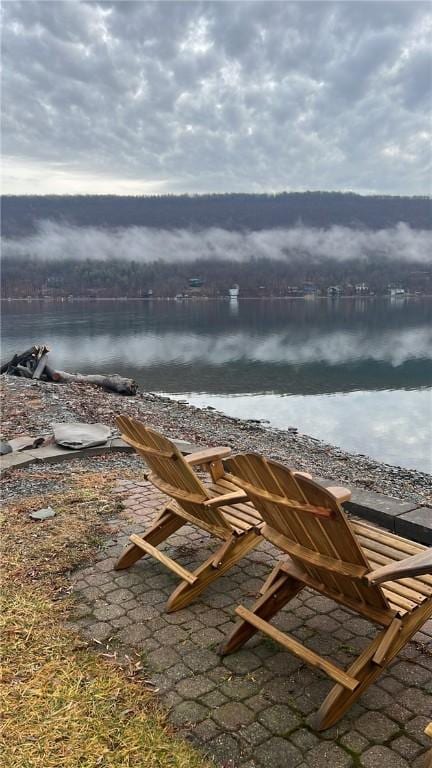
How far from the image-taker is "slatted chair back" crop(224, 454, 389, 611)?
7.64 feet

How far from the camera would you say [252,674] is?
112 inches

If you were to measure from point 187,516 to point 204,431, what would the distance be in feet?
27.1

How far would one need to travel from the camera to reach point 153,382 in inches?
1012

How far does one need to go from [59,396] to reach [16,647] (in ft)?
34.7

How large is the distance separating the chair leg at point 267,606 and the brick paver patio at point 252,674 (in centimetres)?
7

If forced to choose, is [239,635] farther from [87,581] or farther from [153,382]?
[153,382]

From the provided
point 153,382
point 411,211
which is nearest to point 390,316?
point 153,382

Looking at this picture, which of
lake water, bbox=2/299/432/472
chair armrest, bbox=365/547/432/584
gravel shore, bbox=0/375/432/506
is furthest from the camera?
lake water, bbox=2/299/432/472

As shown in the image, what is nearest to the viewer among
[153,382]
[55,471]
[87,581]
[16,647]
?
[16,647]

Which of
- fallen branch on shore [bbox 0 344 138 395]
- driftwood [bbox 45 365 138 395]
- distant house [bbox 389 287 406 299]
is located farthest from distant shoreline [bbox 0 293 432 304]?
driftwood [bbox 45 365 138 395]

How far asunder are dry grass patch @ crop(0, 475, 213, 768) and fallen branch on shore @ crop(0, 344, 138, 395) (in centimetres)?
1346

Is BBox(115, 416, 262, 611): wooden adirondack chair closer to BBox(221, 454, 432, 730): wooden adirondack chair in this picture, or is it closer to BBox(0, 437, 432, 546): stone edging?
BBox(221, 454, 432, 730): wooden adirondack chair

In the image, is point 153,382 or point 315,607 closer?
point 315,607

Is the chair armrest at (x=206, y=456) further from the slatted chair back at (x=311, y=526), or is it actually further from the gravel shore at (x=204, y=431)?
the gravel shore at (x=204, y=431)
